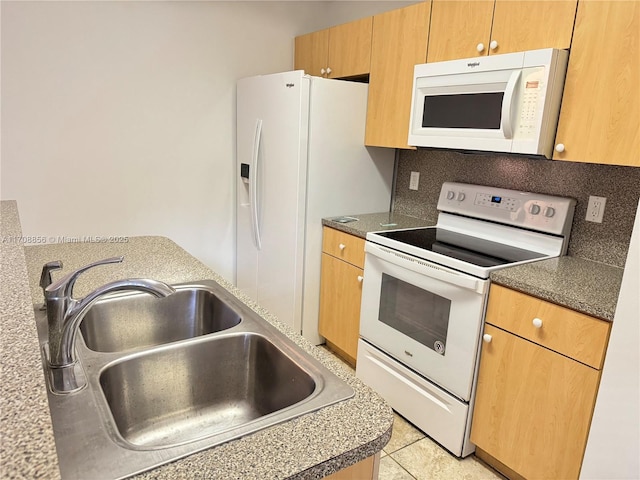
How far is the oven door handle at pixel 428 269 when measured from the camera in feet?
5.88

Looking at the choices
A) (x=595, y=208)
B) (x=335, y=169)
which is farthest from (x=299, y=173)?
(x=595, y=208)

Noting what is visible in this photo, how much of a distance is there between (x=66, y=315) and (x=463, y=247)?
1750mm

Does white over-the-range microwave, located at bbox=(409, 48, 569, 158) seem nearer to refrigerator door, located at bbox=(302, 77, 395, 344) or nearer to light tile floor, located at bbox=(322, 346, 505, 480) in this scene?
refrigerator door, located at bbox=(302, 77, 395, 344)

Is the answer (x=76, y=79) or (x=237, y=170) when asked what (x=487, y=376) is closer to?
(x=237, y=170)

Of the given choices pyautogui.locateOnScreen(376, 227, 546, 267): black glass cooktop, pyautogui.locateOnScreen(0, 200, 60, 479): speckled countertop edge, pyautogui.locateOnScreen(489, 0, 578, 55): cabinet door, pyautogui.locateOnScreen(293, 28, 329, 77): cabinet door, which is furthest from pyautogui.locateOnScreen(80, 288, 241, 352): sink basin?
pyautogui.locateOnScreen(293, 28, 329, 77): cabinet door

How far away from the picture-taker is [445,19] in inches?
84.6

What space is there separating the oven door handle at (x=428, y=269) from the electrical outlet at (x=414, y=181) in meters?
0.74

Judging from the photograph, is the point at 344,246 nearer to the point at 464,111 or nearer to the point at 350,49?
the point at 464,111

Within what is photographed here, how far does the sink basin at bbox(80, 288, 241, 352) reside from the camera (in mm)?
1376

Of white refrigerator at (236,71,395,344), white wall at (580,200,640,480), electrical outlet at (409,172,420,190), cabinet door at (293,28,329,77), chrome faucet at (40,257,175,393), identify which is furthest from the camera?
cabinet door at (293,28,329,77)

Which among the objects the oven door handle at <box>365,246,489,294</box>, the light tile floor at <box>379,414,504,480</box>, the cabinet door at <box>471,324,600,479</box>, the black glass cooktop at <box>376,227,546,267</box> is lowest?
the light tile floor at <box>379,414,504,480</box>

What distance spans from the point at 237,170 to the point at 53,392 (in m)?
2.53

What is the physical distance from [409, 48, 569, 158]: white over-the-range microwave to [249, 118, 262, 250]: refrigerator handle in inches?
40.9

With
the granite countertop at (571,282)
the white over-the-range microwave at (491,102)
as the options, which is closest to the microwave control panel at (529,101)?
the white over-the-range microwave at (491,102)
